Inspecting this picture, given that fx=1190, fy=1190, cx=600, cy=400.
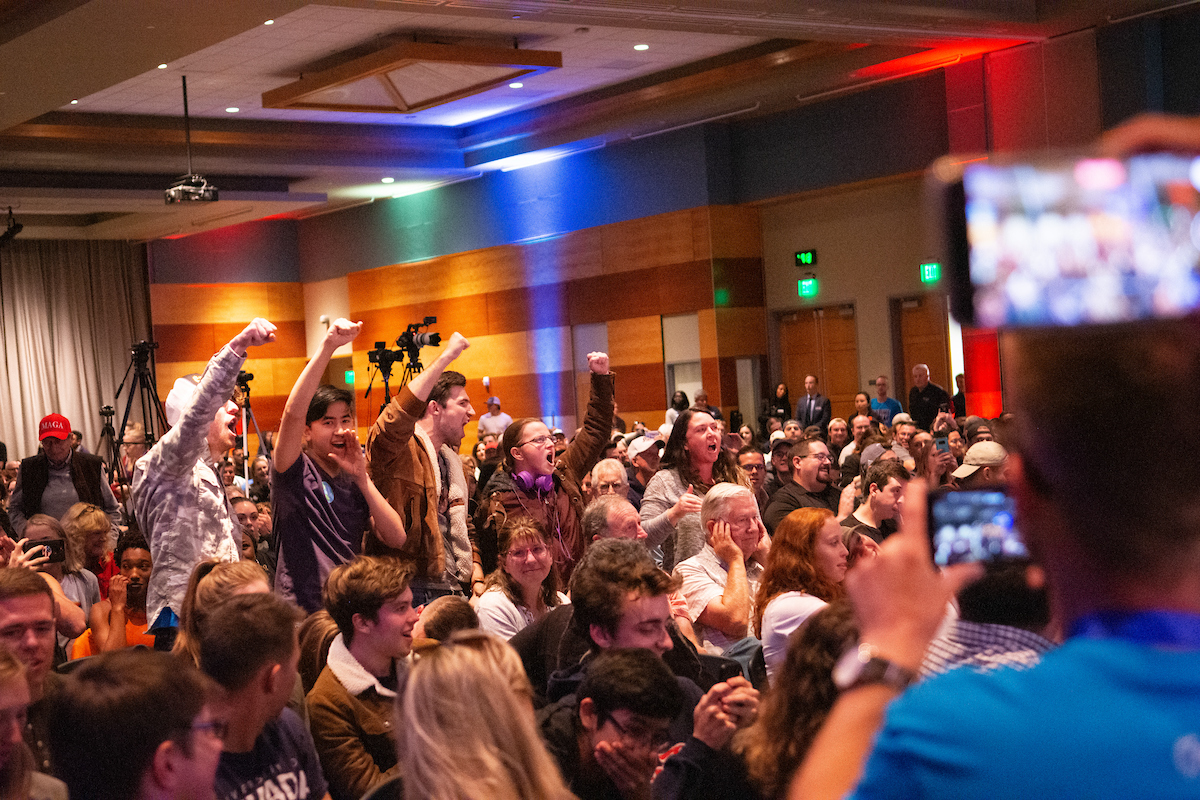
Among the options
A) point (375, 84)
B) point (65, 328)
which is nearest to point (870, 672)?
point (375, 84)

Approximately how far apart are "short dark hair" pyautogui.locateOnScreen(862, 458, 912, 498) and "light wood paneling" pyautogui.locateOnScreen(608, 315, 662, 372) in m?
9.15

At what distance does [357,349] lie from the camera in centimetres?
1784

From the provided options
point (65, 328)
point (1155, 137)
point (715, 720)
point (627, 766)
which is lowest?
point (627, 766)

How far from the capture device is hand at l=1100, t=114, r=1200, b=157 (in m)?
0.67

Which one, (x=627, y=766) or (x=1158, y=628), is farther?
(x=627, y=766)

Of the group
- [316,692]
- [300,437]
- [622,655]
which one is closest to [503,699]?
[622,655]

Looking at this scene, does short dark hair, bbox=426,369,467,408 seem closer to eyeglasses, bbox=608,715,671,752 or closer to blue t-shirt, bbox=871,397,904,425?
eyeglasses, bbox=608,715,671,752

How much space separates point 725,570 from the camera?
398 cm

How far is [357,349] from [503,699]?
54.1ft

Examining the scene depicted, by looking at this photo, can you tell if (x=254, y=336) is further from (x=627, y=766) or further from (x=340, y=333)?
(x=627, y=766)

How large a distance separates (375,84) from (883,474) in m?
7.94

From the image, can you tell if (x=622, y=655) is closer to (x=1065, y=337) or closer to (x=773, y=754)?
(x=773, y=754)

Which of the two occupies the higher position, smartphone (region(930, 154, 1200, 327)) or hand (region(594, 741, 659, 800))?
smartphone (region(930, 154, 1200, 327))

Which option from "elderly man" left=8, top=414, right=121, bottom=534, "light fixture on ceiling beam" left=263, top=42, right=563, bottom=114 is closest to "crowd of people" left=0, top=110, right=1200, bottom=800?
"elderly man" left=8, top=414, right=121, bottom=534
